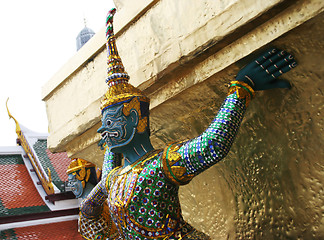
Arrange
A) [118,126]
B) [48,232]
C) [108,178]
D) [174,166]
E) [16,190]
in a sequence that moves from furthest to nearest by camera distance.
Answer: [16,190] < [48,232] < [108,178] < [118,126] < [174,166]

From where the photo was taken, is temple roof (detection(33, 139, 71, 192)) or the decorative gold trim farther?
temple roof (detection(33, 139, 71, 192))

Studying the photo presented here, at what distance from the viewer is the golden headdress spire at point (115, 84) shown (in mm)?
2018

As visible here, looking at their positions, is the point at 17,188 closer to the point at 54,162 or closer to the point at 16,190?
the point at 16,190

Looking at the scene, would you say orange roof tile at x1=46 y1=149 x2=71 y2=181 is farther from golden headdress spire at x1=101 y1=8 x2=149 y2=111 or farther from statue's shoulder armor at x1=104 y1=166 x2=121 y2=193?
golden headdress spire at x1=101 y1=8 x2=149 y2=111

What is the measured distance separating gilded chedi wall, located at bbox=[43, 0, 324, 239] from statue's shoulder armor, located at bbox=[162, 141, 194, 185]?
354 millimetres

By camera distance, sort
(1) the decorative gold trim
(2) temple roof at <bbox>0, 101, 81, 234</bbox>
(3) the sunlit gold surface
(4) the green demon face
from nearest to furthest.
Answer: (3) the sunlit gold surface
(4) the green demon face
(2) temple roof at <bbox>0, 101, 81, 234</bbox>
(1) the decorative gold trim

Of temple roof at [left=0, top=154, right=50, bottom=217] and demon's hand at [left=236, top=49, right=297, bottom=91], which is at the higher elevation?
temple roof at [left=0, top=154, right=50, bottom=217]

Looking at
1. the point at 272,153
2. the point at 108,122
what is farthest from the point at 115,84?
the point at 272,153

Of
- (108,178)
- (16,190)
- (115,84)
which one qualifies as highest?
(16,190)

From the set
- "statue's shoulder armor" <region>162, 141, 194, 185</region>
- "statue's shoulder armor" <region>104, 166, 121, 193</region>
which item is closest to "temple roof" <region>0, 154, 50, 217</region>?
"statue's shoulder armor" <region>104, 166, 121, 193</region>

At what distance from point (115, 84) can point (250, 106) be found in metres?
0.66

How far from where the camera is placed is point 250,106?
79.7 inches

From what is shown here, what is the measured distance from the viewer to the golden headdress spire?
2.02 meters

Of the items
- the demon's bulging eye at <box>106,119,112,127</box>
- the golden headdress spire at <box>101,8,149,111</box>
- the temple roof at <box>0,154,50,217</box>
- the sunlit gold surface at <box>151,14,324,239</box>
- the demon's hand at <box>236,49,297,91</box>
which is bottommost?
the sunlit gold surface at <box>151,14,324,239</box>
